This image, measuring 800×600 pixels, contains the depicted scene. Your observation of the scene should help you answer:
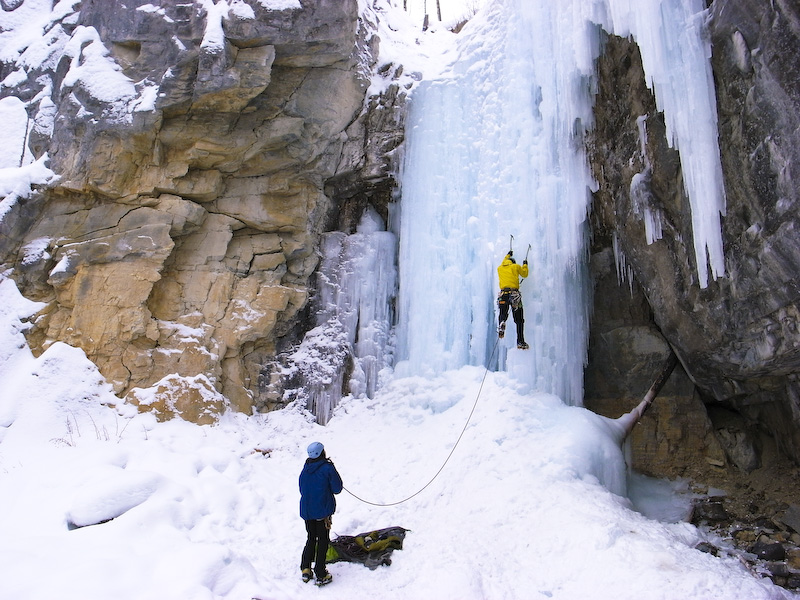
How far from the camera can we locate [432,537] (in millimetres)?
6125

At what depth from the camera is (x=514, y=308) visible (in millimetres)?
8562

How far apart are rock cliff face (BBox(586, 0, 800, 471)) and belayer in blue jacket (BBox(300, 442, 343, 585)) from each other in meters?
5.10

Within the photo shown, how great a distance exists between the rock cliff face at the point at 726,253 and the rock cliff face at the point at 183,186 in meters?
5.30

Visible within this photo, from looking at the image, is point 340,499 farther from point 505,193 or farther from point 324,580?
point 505,193

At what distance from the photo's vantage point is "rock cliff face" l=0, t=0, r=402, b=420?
9.23 m

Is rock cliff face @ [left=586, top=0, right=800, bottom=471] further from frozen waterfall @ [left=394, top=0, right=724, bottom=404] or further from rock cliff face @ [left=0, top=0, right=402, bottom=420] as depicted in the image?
rock cliff face @ [left=0, top=0, right=402, bottom=420]

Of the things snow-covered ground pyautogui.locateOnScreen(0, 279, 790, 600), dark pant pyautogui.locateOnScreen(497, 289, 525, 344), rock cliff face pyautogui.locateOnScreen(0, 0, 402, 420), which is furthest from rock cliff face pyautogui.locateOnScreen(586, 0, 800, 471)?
rock cliff face pyautogui.locateOnScreen(0, 0, 402, 420)

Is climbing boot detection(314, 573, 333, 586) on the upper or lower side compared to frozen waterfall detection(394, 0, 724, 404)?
lower

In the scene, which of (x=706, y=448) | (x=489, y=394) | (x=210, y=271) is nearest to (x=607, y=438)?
(x=489, y=394)

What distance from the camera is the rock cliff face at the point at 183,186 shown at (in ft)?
30.3

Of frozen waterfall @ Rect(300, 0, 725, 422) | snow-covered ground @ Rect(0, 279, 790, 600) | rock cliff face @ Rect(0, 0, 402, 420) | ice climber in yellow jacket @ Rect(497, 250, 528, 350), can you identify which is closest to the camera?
snow-covered ground @ Rect(0, 279, 790, 600)

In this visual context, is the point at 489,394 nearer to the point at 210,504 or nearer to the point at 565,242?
the point at 565,242

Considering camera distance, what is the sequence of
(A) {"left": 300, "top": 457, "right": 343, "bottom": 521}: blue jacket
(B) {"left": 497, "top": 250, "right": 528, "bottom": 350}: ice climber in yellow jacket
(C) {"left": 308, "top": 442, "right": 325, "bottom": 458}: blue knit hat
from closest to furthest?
1. (A) {"left": 300, "top": 457, "right": 343, "bottom": 521}: blue jacket
2. (C) {"left": 308, "top": 442, "right": 325, "bottom": 458}: blue knit hat
3. (B) {"left": 497, "top": 250, "right": 528, "bottom": 350}: ice climber in yellow jacket

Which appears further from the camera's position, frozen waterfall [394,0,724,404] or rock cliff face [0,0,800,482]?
frozen waterfall [394,0,724,404]
